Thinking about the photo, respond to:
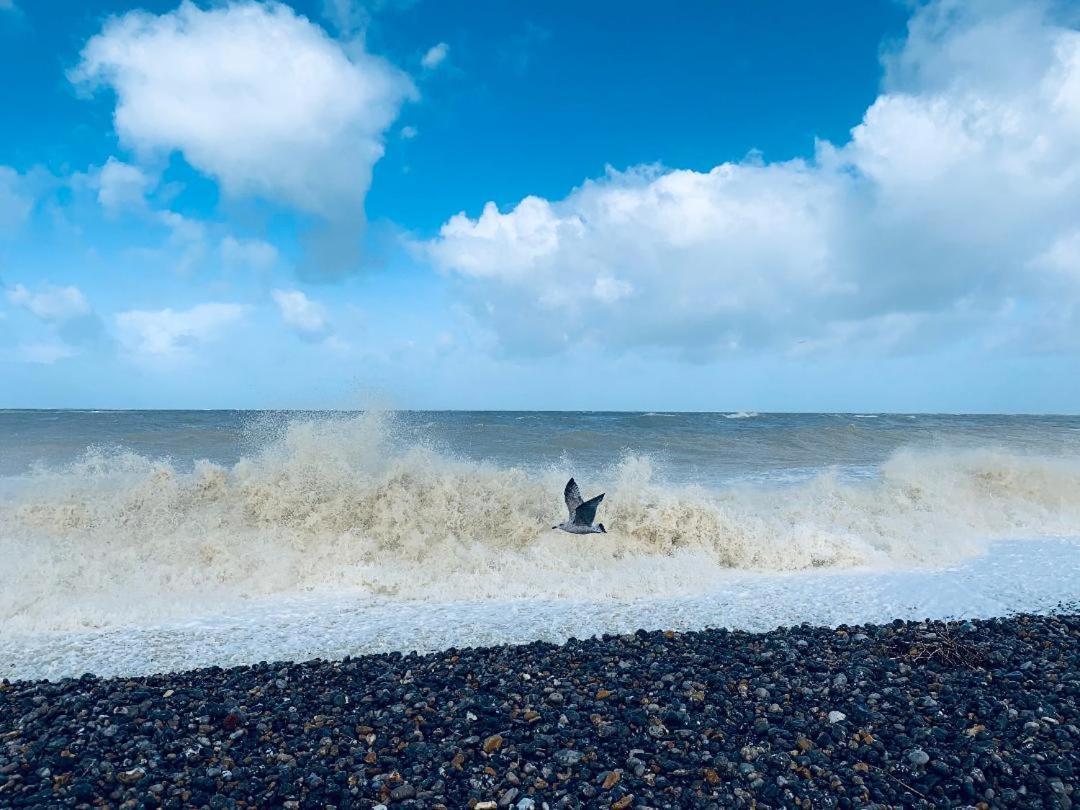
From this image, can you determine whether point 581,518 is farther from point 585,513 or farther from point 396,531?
point 396,531

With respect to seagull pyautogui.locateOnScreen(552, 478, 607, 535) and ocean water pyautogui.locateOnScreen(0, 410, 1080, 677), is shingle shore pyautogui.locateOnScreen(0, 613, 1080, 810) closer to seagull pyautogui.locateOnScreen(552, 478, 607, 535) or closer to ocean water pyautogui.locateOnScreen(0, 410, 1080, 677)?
ocean water pyautogui.locateOnScreen(0, 410, 1080, 677)

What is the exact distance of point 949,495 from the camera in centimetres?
1405

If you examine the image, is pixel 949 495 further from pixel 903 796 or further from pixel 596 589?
pixel 903 796

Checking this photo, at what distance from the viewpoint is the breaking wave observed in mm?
8461

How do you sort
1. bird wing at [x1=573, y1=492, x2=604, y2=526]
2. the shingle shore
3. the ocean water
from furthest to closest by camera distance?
bird wing at [x1=573, y1=492, x2=604, y2=526]
the ocean water
the shingle shore

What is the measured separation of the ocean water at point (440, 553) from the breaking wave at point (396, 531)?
0.04 metres

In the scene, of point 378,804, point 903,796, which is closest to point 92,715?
point 378,804

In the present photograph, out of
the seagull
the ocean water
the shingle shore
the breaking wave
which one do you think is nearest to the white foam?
the ocean water

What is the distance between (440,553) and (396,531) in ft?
3.24

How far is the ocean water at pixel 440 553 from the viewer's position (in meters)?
7.10

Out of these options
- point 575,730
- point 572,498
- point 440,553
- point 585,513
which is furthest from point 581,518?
point 575,730

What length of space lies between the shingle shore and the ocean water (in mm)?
1068

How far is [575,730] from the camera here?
15.0 ft

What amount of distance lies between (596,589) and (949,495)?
9353 millimetres
